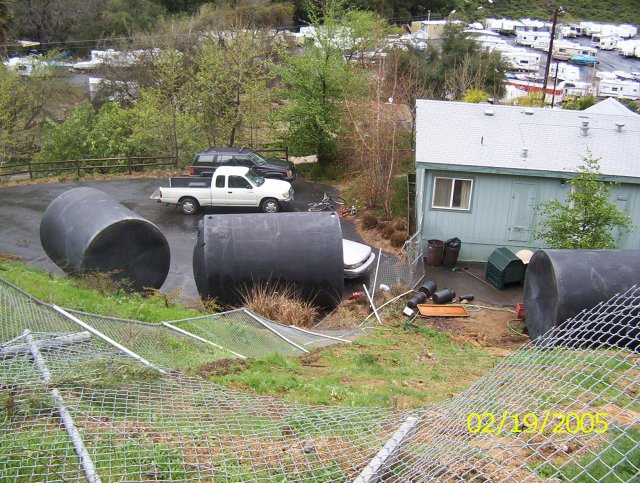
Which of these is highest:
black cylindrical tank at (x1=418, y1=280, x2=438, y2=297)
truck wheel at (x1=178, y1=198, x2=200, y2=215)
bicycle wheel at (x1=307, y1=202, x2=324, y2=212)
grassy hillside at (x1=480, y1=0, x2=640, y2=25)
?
grassy hillside at (x1=480, y1=0, x2=640, y2=25)

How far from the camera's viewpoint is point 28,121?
120ft

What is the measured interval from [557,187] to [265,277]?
9.68 meters

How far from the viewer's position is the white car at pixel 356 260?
1534cm

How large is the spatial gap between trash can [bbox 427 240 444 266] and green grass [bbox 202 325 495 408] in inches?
215

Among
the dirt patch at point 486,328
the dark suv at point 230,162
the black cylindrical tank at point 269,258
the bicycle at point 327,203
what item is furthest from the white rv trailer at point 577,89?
the black cylindrical tank at point 269,258

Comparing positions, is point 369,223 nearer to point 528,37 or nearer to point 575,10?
point 528,37

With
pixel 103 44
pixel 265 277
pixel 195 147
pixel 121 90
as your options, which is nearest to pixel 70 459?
pixel 265 277

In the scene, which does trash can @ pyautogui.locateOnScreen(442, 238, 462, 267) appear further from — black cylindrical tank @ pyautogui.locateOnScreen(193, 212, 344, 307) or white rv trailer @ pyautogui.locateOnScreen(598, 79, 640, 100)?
white rv trailer @ pyautogui.locateOnScreen(598, 79, 640, 100)

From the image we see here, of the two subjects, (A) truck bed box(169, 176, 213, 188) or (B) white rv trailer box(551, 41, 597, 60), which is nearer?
(A) truck bed box(169, 176, 213, 188)

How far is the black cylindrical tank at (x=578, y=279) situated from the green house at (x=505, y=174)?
5397 millimetres

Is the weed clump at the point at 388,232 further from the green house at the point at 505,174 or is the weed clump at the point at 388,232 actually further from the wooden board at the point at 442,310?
the wooden board at the point at 442,310
